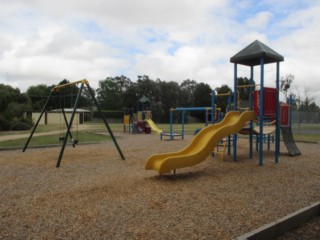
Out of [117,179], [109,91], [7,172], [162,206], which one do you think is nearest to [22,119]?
[7,172]

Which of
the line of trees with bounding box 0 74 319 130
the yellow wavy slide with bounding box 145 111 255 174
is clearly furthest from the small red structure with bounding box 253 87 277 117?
the line of trees with bounding box 0 74 319 130

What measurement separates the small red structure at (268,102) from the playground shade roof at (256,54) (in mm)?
966

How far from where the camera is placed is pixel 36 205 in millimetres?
5062

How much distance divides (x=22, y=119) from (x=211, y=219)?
93.1 feet

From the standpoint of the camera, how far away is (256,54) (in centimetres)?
944

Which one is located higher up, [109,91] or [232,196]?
[109,91]

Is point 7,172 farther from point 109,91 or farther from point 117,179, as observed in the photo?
point 109,91

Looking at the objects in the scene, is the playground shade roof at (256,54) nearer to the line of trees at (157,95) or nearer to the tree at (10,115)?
the tree at (10,115)

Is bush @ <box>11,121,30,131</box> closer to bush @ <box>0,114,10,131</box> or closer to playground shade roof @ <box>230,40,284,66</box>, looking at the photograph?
bush @ <box>0,114,10,131</box>

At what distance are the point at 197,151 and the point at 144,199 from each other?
2.78 metres

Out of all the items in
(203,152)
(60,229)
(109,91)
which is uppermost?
(109,91)

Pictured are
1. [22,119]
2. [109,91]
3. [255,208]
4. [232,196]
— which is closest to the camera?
[255,208]

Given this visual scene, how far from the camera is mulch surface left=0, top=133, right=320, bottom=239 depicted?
13.4 ft

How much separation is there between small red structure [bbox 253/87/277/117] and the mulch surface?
65.1 inches
